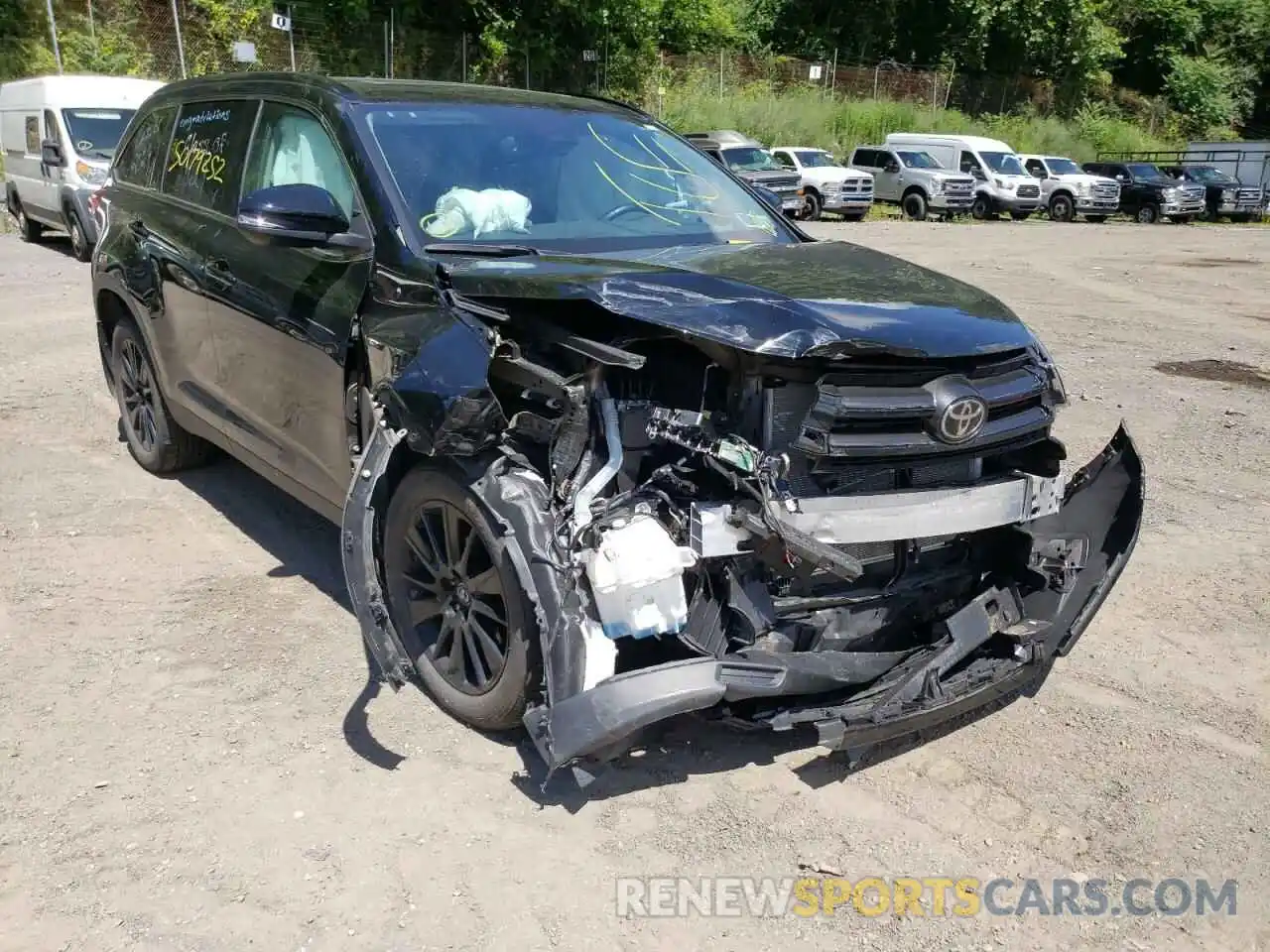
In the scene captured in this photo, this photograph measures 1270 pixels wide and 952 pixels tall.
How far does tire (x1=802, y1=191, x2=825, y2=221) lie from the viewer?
25.0 m

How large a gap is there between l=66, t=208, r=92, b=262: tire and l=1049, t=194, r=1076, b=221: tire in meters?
24.0

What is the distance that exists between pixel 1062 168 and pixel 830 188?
27.1 ft

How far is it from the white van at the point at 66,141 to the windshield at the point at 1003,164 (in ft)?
67.2

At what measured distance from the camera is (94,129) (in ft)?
44.9

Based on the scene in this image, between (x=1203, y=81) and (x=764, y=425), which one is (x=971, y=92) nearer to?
(x=1203, y=81)

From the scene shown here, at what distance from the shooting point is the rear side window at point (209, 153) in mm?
4508

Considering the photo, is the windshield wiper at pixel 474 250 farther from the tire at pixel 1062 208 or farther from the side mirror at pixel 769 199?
the tire at pixel 1062 208

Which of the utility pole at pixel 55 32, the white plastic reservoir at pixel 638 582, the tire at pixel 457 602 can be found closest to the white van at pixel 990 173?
the utility pole at pixel 55 32

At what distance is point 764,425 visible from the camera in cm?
293

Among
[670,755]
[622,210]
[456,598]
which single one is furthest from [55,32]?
[670,755]

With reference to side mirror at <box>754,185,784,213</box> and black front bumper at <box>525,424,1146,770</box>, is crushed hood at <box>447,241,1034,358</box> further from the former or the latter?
side mirror at <box>754,185,784,213</box>

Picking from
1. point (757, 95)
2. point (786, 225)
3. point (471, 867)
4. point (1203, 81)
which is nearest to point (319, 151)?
point (786, 225)

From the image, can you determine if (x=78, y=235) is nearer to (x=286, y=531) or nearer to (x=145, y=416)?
(x=145, y=416)

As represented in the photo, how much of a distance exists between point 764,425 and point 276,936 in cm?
178
